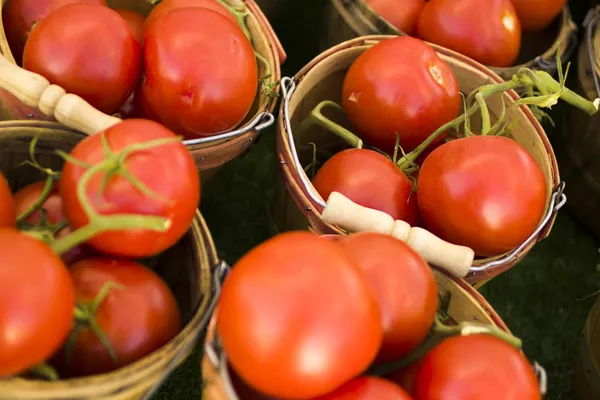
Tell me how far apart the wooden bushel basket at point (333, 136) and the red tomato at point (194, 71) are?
12cm

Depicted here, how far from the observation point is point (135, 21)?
4.07 ft

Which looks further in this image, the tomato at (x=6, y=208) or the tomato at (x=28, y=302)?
the tomato at (x=6, y=208)

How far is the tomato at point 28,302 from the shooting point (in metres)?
0.65

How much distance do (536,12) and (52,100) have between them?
125 centimetres

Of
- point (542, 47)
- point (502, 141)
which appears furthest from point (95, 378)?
point (542, 47)

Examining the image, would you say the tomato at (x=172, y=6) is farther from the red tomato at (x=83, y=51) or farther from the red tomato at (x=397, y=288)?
the red tomato at (x=397, y=288)

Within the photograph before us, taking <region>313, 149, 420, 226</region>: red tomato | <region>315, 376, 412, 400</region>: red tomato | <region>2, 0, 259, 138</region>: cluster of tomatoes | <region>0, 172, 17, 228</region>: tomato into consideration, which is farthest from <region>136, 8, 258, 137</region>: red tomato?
<region>315, 376, 412, 400</region>: red tomato

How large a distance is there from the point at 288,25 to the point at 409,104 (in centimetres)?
100

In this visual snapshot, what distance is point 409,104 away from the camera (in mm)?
1217

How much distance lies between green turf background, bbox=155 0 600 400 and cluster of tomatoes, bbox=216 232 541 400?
0.71 metres

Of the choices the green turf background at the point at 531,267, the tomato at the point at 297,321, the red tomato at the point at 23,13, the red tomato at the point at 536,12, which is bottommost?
the green turf background at the point at 531,267

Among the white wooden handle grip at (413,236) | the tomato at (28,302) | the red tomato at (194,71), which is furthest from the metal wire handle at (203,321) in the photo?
the red tomato at (194,71)

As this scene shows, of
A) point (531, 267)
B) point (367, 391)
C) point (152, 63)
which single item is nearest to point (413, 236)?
point (367, 391)

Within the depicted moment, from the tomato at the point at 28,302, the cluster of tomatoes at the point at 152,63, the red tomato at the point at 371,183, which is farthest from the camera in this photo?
the red tomato at the point at 371,183
